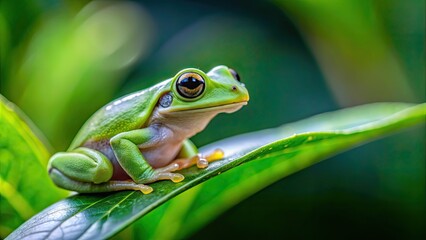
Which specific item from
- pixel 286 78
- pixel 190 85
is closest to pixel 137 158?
pixel 190 85

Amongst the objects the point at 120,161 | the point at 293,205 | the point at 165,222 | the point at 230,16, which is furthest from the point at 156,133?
the point at 230,16

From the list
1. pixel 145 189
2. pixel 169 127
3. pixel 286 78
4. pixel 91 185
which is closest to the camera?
pixel 145 189

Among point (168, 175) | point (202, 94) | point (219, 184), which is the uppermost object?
point (202, 94)

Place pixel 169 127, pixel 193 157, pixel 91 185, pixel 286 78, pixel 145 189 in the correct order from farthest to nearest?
pixel 286 78, pixel 169 127, pixel 193 157, pixel 91 185, pixel 145 189

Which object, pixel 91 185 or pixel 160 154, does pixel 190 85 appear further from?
pixel 91 185

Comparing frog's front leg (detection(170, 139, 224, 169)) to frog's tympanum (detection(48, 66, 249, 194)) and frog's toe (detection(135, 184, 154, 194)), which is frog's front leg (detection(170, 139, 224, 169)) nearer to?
frog's tympanum (detection(48, 66, 249, 194))

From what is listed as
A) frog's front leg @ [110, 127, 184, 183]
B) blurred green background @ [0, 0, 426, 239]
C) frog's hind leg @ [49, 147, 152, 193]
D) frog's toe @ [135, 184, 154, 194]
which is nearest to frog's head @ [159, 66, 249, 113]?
frog's front leg @ [110, 127, 184, 183]
